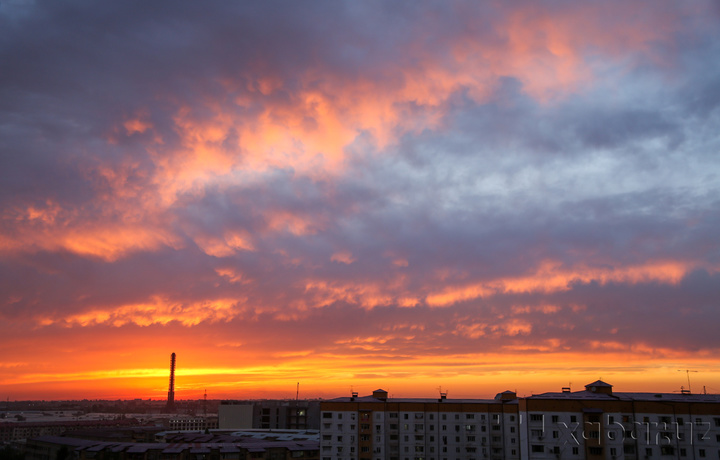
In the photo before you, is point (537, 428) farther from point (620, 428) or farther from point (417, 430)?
point (417, 430)

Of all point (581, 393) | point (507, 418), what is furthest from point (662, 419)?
point (507, 418)

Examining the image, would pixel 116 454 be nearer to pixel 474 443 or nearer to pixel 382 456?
pixel 382 456

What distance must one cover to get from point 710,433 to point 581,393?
16416 mm

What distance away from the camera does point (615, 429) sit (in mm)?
73812

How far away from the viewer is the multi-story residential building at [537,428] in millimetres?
73000

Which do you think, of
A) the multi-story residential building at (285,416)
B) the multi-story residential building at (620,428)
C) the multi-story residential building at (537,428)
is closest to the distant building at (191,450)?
the multi-story residential building at (537,428)

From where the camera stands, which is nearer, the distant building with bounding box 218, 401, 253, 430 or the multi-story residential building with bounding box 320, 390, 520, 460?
the multi-story residential building with bounding box 320, 390, 520, 460

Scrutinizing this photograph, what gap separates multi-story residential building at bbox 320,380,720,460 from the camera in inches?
2874

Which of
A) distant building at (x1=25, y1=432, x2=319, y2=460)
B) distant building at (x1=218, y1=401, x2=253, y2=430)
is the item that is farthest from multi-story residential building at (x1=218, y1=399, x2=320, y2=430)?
distant building at (x1=25, y1=432, x2=319, y2=460)

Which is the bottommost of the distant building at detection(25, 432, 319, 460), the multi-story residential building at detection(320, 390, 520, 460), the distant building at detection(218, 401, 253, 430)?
the distant building at detection(218, 401, 253, 430)

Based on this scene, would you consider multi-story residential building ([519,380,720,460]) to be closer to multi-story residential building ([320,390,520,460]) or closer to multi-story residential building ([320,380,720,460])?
multi-story residential building ([320,380,720,460])

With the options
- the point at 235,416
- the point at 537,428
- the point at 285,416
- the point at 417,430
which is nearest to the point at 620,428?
the point at 537,428

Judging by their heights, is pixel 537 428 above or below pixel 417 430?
above

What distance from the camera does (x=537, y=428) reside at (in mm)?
75812
